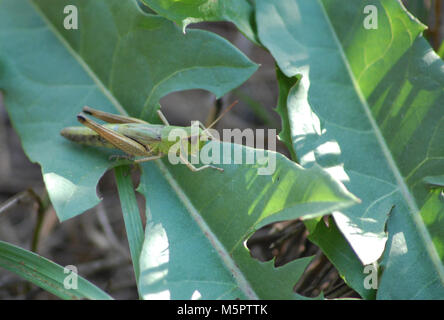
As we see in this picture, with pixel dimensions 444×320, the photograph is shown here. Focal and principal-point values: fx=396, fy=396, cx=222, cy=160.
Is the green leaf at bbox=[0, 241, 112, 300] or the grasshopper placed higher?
the grasshopper

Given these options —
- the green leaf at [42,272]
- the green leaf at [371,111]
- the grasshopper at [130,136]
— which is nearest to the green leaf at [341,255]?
the green leaf at [371,111]

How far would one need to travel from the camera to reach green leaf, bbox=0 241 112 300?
1334 mm

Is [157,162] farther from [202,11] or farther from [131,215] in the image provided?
[202,11]

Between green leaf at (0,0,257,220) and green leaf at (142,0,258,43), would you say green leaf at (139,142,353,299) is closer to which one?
green leaf at (0,0,257,220)

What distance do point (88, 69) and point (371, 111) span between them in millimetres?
1235

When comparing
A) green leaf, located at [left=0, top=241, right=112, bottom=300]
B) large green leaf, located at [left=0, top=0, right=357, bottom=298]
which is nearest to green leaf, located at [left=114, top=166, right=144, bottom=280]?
large green leaf, located at [left=0, top=0, right=357, bottom=298]

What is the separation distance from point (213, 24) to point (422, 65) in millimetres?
1947

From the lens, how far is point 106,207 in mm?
2617

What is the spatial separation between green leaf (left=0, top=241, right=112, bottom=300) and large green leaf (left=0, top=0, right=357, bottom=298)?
177mm

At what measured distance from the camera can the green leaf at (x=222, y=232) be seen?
1.29 meters

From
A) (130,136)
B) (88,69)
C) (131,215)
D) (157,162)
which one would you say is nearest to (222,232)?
(131,215)

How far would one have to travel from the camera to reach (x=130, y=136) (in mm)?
1762

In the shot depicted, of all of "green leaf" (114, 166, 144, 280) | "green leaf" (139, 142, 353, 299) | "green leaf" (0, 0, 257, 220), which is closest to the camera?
"green leaf" (139, 142, 353, 299)
